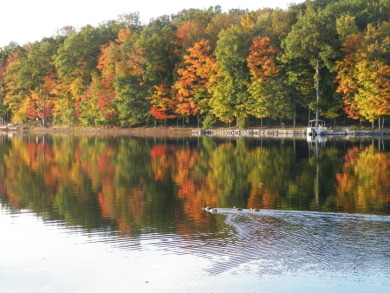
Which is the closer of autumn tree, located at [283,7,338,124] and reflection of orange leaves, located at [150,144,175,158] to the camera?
reflection of orange leaves, located at [150,144,175,158]

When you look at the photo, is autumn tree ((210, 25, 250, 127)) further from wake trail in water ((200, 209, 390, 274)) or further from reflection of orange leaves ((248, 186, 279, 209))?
wake trail in water ((200, 209, 390, 274))

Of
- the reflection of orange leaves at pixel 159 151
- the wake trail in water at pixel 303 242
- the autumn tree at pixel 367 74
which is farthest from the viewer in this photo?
the autumn tree at pixel 367 74

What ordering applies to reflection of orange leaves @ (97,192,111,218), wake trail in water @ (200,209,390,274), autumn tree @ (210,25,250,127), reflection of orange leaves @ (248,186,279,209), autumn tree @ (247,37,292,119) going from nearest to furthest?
wake trail in water @ (200,209,390,274)
reflection of orange leaves @ (97,192,111,218)
reflection of orange leaves @ (248,186,279,209)
autumn tree @ (247,37,292,119)
autumn tree @ (210,25,250,127)

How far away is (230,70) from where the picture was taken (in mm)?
77375

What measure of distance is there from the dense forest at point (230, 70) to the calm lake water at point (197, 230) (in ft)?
116

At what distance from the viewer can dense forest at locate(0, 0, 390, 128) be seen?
69938 mm

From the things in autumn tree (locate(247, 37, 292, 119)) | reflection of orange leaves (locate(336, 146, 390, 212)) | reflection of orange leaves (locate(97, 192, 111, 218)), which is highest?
autumn tree (locate(247, 37, 292, 119))

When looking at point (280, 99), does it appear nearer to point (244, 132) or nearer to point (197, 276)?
point (244, 132)

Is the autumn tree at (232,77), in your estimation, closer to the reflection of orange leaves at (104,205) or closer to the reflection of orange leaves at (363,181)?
the reflection of orange leaves at (363,181)

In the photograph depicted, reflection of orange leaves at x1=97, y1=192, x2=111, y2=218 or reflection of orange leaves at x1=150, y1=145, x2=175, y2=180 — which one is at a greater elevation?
reflection of orange leaves at x1=150, y1=145, x2=175, y2=180

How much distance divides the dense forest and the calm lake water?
35258 mm

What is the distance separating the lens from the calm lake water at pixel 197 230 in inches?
567

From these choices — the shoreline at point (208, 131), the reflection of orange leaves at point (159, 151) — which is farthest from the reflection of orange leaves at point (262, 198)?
the shoreline at point (208, 131)

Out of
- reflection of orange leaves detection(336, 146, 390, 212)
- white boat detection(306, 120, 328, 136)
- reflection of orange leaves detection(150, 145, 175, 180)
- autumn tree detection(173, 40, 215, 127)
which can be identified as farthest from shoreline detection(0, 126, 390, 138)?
reflection of orange leaves detection(336, 146, 390, 212)
